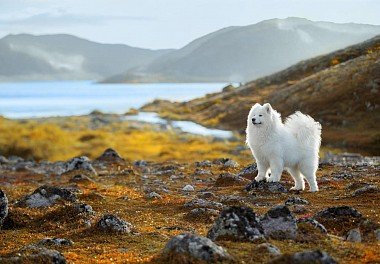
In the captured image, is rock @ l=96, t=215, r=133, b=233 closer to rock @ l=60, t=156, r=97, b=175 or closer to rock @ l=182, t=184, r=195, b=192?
rock @ l=182, t=184, r=195, b=192

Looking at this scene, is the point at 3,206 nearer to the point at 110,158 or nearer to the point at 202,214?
the point at 202,214

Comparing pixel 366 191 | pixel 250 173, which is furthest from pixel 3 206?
pixel 250 173

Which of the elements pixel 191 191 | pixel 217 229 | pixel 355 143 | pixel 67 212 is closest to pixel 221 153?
pixel 355 143

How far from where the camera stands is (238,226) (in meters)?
13.9

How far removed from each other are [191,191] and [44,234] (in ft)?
38.2

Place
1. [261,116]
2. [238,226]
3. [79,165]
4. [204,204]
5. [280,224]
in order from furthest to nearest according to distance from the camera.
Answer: [79,165], [261,116], [204,204], [280,224], [238,226]

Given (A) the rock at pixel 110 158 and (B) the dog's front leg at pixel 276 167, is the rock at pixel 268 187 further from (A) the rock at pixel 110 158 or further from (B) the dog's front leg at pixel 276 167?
(A) the rock at pixel 110 158

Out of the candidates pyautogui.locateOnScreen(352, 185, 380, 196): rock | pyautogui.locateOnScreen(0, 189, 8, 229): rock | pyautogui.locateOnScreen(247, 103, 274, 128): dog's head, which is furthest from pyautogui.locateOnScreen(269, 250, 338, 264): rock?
pyautogui.locateOnScreen(352, 185, 380, 196): rock

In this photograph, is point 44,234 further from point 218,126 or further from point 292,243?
point 218,126

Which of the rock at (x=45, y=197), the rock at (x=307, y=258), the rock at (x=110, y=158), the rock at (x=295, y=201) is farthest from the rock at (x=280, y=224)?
the rock at (x=110, y=158)

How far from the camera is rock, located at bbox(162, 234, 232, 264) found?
454 inches

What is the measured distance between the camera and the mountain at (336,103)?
3088 inches

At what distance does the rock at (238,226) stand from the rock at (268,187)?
1089cm

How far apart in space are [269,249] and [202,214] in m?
7.38
